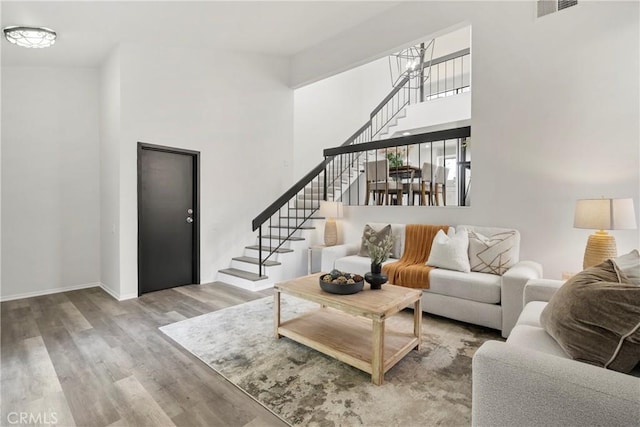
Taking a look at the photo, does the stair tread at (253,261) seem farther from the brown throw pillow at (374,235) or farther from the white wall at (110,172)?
the white wall at (110,172)

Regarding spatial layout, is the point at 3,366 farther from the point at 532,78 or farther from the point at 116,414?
the point at 532,78

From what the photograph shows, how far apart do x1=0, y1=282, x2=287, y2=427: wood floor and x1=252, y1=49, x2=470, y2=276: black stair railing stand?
178cm

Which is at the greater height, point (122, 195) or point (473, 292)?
point (122, 195)

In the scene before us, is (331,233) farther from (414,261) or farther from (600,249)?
(600,249)

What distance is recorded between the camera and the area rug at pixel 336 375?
1.77 meters

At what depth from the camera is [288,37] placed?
16.5ft

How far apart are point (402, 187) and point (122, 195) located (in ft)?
13.7

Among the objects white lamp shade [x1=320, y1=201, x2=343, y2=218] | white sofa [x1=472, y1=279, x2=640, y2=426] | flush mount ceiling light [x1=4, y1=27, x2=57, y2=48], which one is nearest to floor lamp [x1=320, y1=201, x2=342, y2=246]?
white lamp shade [x1=320, y1=201, x2=343, y2=218]

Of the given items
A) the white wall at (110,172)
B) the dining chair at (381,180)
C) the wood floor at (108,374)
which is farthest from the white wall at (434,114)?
the wood floor at (108,374)

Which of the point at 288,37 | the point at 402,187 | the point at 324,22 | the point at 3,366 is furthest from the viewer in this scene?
the point at 402,187

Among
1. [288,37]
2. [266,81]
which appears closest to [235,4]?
[288,37]

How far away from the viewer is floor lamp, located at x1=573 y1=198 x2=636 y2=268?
8.45 feet

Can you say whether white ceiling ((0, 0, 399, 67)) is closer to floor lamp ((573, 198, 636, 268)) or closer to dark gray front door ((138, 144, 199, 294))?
dark gray front door ((138, 144, 199, 294))

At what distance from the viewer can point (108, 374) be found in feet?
7.27
